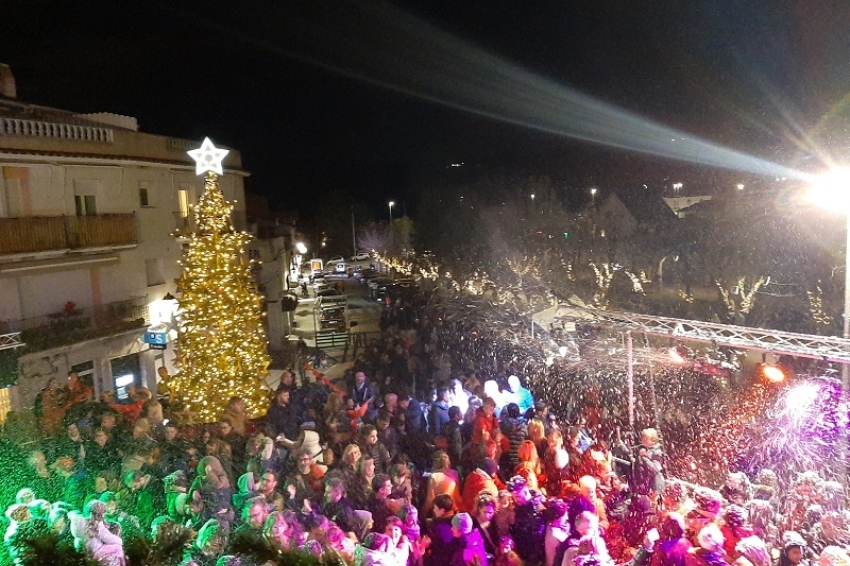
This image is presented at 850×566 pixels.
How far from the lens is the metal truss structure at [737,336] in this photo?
23.6 ft

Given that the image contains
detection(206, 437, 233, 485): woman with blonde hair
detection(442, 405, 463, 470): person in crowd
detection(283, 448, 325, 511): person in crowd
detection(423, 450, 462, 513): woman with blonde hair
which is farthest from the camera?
detection(442, 405, 463, 470): person in crowd

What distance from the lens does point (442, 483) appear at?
23.2 ft

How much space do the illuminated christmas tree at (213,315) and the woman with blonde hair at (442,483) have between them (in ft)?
16.1

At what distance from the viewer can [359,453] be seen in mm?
7059

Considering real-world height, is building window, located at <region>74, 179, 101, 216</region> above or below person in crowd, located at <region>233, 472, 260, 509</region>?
above

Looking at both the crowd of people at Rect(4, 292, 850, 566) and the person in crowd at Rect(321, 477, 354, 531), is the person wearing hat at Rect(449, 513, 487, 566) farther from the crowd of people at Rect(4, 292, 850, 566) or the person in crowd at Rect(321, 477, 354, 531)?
the person in crowd at Rect(321, 477, 354, 531)

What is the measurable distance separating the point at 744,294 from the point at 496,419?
12.9m

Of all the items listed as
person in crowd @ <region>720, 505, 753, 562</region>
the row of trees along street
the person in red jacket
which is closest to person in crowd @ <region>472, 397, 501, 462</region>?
the person in red jacket

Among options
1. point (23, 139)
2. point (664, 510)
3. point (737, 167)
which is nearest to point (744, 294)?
point (737, 167)

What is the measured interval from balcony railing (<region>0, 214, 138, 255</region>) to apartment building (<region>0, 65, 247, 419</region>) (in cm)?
2

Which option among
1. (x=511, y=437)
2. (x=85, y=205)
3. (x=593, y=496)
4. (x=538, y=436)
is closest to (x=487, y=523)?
(x=593, y=496)

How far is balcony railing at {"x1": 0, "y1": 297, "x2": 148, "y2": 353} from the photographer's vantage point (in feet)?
45.1

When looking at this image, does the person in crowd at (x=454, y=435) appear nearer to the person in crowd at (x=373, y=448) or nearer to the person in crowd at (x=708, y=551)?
the person in crowd at (x=373, y=448)

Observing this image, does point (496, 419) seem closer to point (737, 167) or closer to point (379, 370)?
point (379, 370)
